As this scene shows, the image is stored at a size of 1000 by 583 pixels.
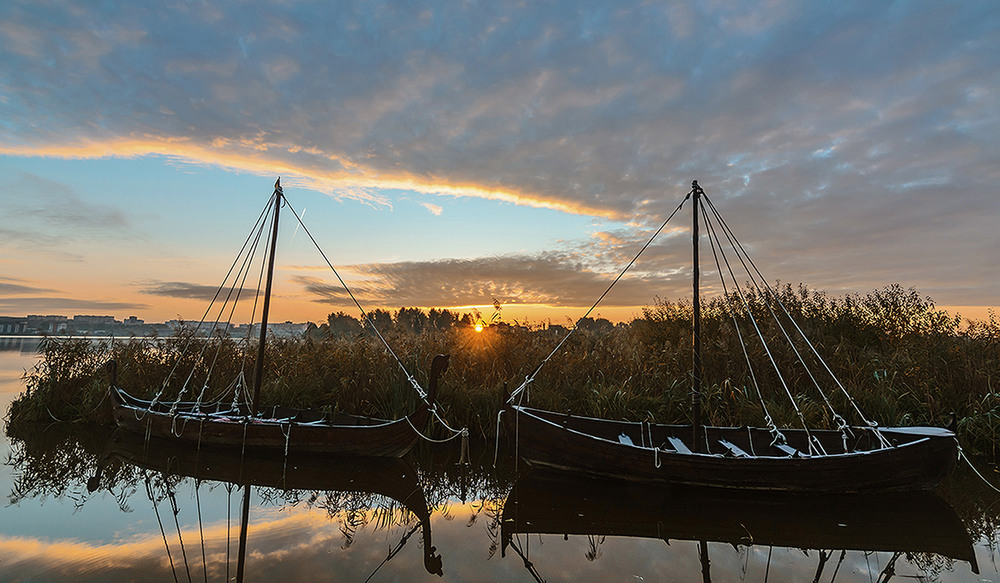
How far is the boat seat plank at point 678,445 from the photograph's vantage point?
8312mm

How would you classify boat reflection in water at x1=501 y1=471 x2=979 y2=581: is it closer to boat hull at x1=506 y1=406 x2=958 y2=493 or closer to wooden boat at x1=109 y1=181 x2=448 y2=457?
boat hull at x1=506 y1=406 x2=958 y2=493

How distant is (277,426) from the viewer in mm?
9406

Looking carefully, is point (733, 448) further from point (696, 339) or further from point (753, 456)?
point (696, 339)

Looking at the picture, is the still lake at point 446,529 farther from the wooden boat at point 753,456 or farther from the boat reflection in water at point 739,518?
the wooden boat at point 753,456

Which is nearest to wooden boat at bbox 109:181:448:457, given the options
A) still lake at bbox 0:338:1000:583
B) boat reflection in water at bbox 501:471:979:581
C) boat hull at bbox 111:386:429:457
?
boat hull at bbox 111:386:429:457

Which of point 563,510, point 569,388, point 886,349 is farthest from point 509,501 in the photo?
point 886,349

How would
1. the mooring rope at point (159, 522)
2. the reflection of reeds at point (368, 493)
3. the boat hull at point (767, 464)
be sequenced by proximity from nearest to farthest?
the mooring rope at point (159, 522), the reflection of reeds at point (368, 493), the boat hull at point (767, 464)

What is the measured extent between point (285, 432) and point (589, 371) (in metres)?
7.11

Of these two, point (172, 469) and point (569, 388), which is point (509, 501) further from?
point (172, 469)

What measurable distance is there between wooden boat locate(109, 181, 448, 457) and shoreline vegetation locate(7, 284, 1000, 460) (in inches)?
37.8

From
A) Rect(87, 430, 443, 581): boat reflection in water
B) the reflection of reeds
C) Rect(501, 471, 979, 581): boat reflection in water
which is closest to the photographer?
Rect(501, 471, 979, 581): boat reflection in water

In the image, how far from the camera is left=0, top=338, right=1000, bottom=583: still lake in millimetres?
5301

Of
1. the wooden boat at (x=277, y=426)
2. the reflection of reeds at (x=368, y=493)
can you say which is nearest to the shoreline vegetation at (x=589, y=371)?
the wooden boat at (x=277, y=426)

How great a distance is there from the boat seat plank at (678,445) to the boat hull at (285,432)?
443cm
